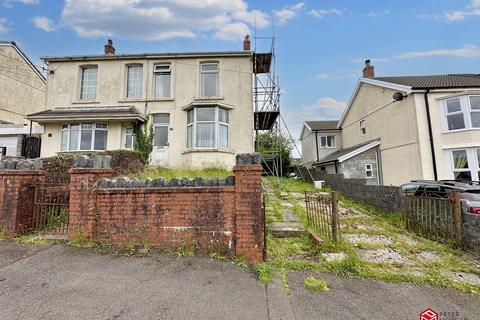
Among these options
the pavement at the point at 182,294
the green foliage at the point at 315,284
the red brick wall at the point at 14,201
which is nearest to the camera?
the pavement at the point at 182,294

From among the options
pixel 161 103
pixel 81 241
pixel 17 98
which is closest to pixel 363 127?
pixel 161 103

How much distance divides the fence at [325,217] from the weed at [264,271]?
1.84 metres

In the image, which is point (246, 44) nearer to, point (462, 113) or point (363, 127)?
point (363, 127)

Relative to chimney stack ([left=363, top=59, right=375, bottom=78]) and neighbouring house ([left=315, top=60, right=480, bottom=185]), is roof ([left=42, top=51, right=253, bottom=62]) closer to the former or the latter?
neighbouring house ([left=315, top=60, right=480, bottom=185])

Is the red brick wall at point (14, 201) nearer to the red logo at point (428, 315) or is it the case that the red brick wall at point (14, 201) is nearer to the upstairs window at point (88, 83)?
the red logo at point (428, 315)

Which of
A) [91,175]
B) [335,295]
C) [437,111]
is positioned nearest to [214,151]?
[91,175]

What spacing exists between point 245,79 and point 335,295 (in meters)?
12.6

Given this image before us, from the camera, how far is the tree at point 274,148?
56.4ft

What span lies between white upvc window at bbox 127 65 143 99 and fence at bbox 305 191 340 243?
1253 cm

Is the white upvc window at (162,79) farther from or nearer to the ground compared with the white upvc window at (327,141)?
farther from the ground

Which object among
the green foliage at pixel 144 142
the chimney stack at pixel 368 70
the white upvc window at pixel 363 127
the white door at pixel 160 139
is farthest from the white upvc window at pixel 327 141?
the green foliage at pixel 144 142

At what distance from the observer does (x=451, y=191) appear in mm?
6441

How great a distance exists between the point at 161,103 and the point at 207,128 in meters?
3.38

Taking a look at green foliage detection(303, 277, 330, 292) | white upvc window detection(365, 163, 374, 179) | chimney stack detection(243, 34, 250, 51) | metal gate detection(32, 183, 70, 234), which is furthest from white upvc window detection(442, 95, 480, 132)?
metal gate detection(32, 183, 70, 234)
